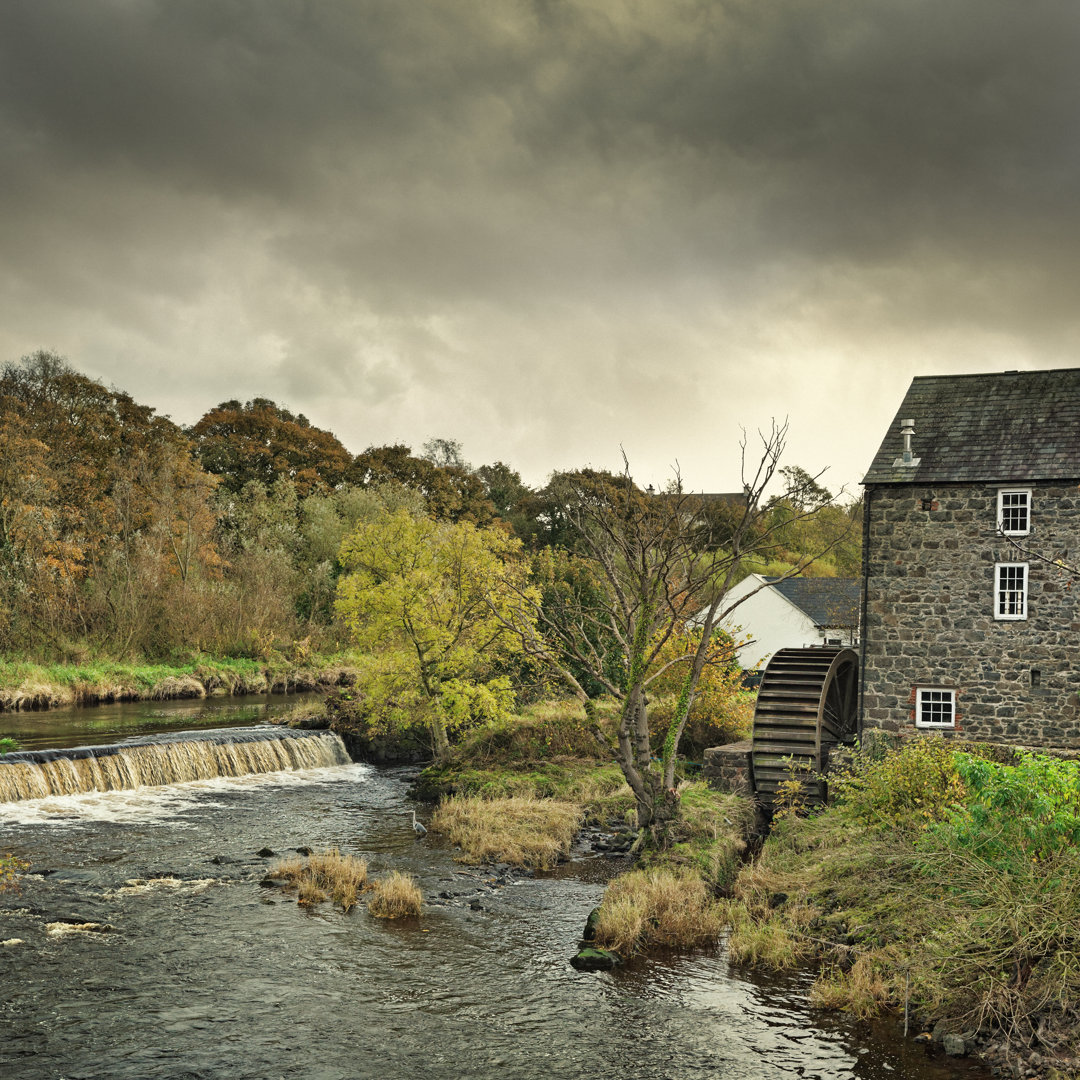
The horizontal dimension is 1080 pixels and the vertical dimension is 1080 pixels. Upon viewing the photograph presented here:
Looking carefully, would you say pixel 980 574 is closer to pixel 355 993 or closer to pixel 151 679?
pixel 355 993

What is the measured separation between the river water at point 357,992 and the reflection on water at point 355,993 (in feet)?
0.09

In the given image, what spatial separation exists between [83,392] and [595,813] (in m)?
29.2

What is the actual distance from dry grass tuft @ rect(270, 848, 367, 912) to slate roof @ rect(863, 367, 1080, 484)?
43.9 ft

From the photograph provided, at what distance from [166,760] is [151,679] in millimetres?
11055

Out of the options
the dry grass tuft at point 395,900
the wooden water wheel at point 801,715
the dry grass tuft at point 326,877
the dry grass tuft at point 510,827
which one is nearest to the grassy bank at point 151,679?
the dry grass tuft at point 510,827

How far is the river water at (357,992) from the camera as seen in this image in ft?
28.0

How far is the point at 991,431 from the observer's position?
68.1 ft

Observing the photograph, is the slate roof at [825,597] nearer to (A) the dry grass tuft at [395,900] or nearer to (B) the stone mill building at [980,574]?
(B) the stone mill building at [980,574]

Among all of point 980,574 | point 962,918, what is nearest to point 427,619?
point 980,574

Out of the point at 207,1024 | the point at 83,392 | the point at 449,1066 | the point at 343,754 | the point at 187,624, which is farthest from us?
the point at 83,392

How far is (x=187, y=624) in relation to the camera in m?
34.7

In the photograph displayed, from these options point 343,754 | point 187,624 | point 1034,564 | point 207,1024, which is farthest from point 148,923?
point 187,624

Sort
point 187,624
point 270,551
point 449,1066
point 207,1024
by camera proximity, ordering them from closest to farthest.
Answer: point 449,1066 → point 207,1024 → point 187,624 → point 270,551

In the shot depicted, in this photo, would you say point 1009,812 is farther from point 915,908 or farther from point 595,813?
point 595,813
